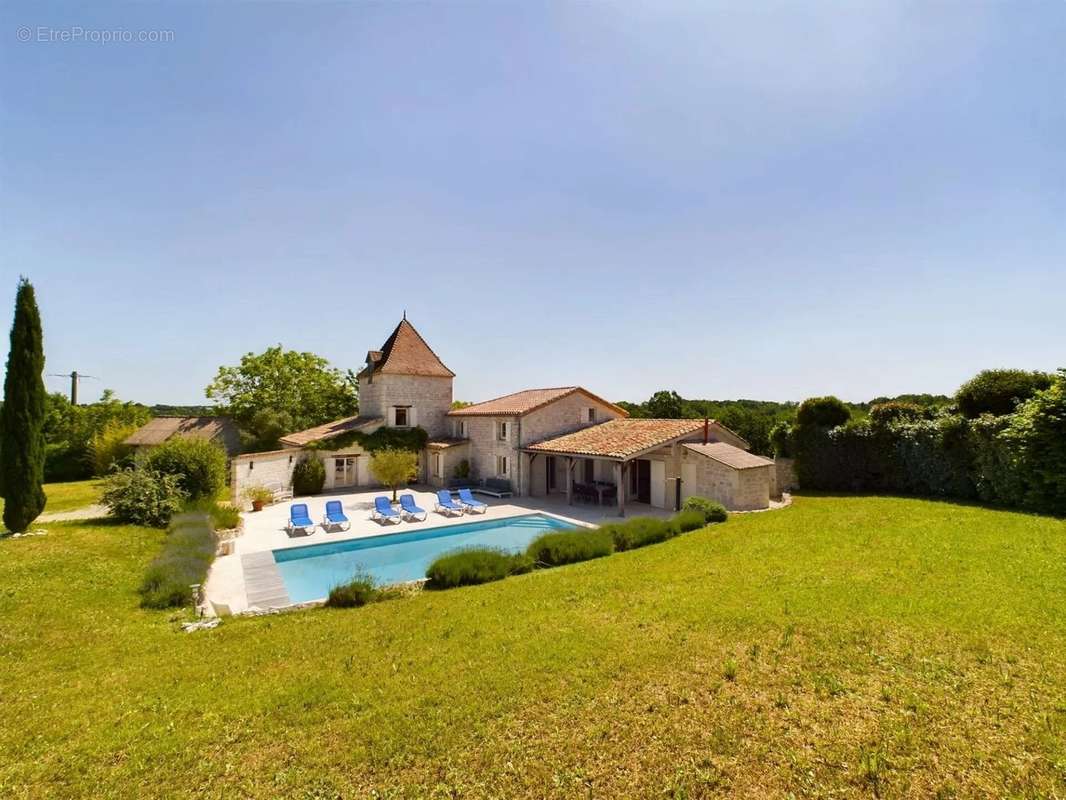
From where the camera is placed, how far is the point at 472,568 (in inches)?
474

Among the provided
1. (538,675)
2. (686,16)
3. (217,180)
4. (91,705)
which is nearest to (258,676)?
(91,705)

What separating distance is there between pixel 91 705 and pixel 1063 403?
78.6ft

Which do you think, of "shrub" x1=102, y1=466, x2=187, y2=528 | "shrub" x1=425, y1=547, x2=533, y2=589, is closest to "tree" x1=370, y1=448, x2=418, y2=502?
"shrub" x1=102, y1=466, x2=187, y2=528

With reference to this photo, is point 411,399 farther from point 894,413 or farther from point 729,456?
point 894,413

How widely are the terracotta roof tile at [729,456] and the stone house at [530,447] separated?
53 mm

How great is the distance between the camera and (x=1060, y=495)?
14.6m

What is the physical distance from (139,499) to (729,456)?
22581 mm

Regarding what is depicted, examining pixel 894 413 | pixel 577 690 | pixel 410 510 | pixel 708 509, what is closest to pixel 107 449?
pixel 410 510

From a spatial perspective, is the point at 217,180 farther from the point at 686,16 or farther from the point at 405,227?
the point at 686,16

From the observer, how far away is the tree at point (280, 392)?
3800 centimetres

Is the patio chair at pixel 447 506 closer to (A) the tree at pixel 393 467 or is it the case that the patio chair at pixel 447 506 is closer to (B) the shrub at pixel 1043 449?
(A) the tree at pixel 393 467

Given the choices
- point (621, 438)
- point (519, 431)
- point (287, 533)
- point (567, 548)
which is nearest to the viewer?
point (567, 548)

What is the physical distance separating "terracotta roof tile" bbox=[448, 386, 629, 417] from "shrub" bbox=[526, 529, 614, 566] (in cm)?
1174

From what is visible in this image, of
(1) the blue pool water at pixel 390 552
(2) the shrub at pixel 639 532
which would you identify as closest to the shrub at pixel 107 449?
(1) the blue pool water at pixel 390 552
